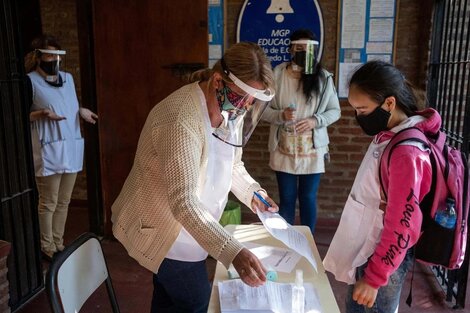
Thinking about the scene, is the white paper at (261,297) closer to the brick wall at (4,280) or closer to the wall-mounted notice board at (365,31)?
the brick wall at (4,280)

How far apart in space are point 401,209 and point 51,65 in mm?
2403

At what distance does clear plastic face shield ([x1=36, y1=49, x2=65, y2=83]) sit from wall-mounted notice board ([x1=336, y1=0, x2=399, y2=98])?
2095mm

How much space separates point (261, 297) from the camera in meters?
1.26

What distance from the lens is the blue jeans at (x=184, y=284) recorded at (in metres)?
→ 1.42

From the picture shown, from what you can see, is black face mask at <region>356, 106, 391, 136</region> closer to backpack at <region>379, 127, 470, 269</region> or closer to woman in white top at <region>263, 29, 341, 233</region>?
backpack at <region>379, 127, 470, 269</region>

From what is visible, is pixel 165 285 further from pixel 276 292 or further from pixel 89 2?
pixel 89 2

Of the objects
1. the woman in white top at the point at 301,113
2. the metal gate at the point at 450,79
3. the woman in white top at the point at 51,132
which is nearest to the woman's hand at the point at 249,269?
the woman in white top at the point at 301,113

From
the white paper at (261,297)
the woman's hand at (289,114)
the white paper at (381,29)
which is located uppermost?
the white paper at (381,29)

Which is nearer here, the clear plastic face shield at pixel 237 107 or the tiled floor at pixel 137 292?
the clear plastic face shield at pixel 237 107

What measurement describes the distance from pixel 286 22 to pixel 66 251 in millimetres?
2682

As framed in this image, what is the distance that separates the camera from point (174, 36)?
3.01 m

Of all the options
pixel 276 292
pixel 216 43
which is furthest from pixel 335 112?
pixel 276 292

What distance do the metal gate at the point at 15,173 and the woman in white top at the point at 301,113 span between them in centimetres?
151


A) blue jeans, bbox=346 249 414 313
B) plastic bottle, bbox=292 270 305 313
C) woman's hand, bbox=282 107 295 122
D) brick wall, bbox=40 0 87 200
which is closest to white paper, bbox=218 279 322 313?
plastic bottle, bbox=292 270 305 313
